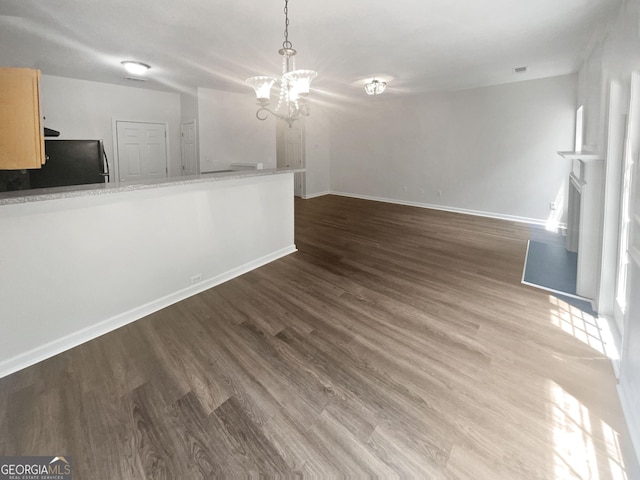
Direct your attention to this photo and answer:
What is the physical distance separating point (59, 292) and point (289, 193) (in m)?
2.66

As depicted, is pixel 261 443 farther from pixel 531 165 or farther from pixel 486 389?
pixel 531 165

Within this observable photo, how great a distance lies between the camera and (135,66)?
14.1 feet

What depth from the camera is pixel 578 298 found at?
9.82ft

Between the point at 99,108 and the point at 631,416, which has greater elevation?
the point at 99,108

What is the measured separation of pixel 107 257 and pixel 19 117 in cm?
117

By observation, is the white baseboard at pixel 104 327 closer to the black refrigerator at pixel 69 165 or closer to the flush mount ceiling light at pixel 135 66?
the black refrigerator at pixel 69 165

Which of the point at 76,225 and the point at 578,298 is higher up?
the point at 76,225

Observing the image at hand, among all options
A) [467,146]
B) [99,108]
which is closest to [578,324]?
[467,146]

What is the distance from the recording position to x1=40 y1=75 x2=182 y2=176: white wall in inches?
194

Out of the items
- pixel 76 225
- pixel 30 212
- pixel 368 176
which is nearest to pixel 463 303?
pixel 76 225

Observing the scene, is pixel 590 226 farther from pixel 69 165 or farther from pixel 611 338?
pixel 69 165

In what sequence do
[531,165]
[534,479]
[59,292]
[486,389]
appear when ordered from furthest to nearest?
1. [531,165]
2. [59,292]
3. [486,389]
4. [534,479]

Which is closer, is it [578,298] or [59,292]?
[59,292]

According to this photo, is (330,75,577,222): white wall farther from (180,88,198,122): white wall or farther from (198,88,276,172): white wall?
(180,88,198,122): white wall
